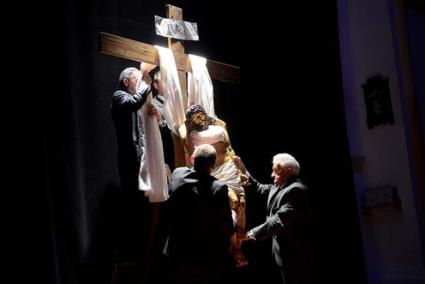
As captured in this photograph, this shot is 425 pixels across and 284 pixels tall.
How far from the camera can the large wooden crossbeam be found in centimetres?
345

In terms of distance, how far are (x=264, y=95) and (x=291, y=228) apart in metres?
1.95

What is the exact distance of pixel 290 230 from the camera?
3.69 m

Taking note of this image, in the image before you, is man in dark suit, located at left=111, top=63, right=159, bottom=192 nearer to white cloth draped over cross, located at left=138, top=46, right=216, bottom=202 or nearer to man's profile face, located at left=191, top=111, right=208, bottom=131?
white cloth draped over cross, located at left=138, top=46, right=216, bottom=202

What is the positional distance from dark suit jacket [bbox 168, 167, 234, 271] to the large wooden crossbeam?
978 mm

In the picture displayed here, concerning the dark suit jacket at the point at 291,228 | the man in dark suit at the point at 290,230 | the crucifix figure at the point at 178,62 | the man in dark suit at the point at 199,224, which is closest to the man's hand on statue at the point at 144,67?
the crucifix figure at the point at 178,62

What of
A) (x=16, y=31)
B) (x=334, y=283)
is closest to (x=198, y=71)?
(x=16, y=31)

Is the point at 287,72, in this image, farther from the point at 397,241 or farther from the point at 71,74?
the point at 71,74

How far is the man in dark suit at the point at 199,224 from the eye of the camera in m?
3.09

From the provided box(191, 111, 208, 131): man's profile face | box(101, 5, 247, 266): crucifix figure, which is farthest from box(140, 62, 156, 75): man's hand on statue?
box(191, 111, 208, 131): man's profile face

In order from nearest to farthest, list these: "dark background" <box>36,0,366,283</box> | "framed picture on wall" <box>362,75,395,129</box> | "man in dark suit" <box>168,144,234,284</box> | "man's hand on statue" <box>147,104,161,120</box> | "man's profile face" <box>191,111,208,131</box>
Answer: "man in dark suit" <box>168,144,234,284</box>
"man's hand on statue" <box>147,104,161,120</box>
"man's profile face" <box>191,111,208,131</box>
"dark background" <box>36,0,366,283</box>
"framed picture on wall" <box>362,75,395,129</box>

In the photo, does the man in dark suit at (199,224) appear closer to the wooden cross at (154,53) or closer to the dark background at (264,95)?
the wooden cross at (154,53)

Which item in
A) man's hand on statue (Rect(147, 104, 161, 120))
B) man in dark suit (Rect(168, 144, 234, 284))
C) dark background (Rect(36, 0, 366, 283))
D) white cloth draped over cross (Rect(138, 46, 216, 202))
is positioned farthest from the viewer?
dark background (Rect(36, 0, 366, 283))

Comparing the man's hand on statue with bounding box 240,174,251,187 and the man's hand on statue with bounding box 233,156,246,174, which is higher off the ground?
the man's hand on statue with bounding box 233,156,246,174

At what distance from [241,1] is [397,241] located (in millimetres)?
2881
